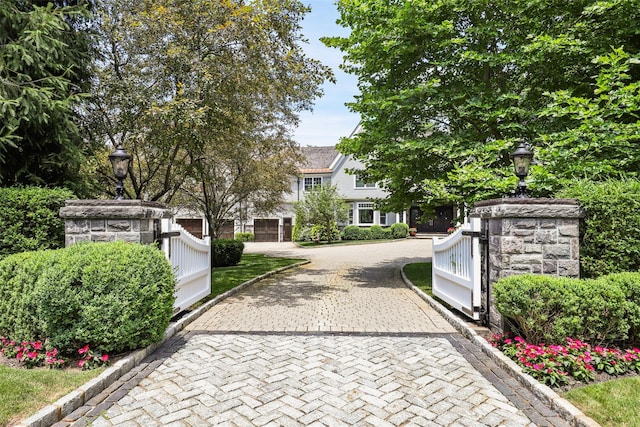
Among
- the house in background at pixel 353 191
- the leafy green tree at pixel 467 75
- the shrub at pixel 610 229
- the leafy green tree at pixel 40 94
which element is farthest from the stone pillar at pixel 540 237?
the house in background at pixel 353 191

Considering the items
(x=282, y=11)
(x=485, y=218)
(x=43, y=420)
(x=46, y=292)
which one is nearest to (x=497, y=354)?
(x=485, y=218)

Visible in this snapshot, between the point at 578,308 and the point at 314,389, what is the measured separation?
2968 millimetres

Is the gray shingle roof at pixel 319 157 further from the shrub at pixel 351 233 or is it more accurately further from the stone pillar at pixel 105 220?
the stone pillar at pixel 105 220

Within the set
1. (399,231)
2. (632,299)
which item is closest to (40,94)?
(632,299)

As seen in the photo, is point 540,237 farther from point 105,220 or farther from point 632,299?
point 105,220

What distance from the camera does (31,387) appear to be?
3.40 m

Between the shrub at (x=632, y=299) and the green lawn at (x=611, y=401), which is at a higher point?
the shrub at (x=632, y=299)

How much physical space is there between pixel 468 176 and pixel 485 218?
7.56 ft

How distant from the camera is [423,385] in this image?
3.76 meters

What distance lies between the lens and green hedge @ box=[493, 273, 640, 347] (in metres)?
4.05

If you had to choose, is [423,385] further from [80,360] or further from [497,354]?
[80,360]

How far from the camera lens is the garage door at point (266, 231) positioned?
1275 inches

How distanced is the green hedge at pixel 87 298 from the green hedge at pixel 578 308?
13.7ft

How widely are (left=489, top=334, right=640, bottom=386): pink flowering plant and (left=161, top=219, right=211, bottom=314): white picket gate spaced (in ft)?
14.8
